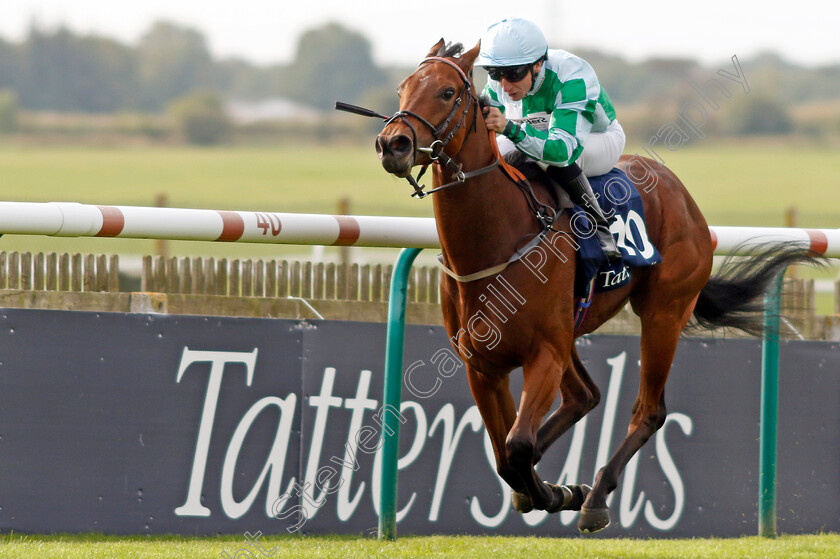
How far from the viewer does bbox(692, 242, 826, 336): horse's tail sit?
482 centimetres

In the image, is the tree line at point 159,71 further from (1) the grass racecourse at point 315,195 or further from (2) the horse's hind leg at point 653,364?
(2) the horse's hind leg at point 653,364

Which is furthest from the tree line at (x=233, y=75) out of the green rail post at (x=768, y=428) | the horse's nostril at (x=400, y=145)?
the horse's nostril at (x=400, y=145)

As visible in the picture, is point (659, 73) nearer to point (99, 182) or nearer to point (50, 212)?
point (99, 182)

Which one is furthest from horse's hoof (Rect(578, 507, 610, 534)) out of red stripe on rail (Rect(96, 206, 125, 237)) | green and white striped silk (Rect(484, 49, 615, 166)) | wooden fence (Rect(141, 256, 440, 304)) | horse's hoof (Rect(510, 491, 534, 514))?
red stripe on rail (Rect(96, 206, 125, 237))

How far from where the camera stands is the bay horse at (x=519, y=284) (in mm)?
3465

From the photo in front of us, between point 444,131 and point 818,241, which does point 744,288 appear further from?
point 444,131

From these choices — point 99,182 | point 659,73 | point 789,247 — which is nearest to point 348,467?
point 789,247

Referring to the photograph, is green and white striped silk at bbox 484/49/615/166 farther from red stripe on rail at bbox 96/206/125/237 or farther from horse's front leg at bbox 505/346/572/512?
red stripe on rail at bbox 96/206/125/237

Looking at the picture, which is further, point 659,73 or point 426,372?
point 659,73

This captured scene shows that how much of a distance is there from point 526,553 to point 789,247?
188cm

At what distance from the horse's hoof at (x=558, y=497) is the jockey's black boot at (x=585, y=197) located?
2.90 ft

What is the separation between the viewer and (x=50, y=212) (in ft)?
12.4

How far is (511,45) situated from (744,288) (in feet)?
5.83

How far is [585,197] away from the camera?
4090 millimetres
